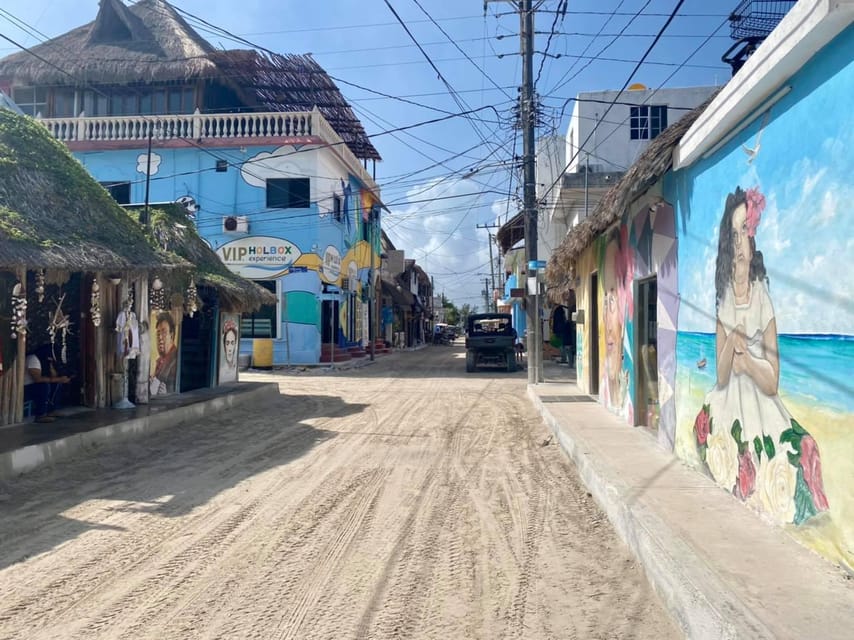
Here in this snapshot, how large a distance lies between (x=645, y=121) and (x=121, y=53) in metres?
20.9

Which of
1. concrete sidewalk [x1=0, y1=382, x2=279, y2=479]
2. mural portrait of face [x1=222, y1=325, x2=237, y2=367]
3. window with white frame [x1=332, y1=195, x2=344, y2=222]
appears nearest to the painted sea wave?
concrete sidewalk [x1=0, y1=382, x2=279, y2=479]

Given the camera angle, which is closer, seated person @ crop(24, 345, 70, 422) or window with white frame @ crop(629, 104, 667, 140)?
seated person @ crop(24, 345, 70, 422)

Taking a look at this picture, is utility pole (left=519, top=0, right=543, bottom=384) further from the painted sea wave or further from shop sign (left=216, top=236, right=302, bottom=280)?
the painted sea wave

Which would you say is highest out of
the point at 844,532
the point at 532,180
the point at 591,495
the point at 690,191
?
the point at 532,180

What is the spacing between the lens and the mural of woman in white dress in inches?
158

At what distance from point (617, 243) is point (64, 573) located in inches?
328

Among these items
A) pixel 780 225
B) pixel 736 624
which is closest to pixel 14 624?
pixel 736 624

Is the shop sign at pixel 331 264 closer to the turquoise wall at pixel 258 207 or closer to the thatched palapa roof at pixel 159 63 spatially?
the turquoise wall at pixel 258 207

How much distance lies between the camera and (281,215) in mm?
21984

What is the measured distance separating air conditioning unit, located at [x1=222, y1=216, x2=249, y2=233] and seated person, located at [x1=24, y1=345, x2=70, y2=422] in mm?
12843

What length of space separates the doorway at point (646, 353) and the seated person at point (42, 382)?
844 centimetres

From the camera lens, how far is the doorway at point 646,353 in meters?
8.28

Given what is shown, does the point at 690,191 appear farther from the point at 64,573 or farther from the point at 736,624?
the point at 64,573

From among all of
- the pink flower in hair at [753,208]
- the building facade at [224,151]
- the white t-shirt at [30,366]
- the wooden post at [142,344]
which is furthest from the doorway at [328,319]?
the pink flower in hair at [753,208]
